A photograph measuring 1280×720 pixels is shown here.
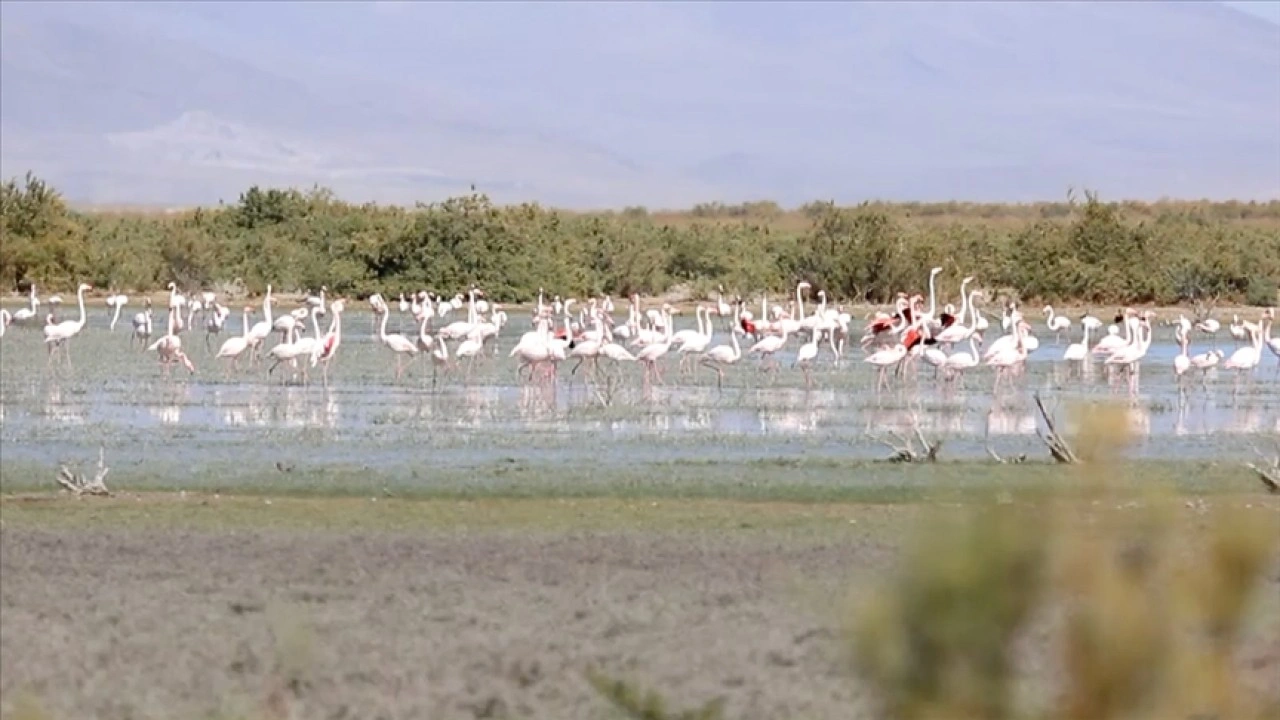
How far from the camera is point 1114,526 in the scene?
2824 mm

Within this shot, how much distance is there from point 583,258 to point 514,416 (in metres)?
35.9

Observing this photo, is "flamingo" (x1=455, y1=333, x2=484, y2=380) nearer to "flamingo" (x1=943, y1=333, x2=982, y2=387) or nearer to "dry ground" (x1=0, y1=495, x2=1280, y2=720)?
"flamingo" (x1=943, y1=333, x2=982, y2=387)

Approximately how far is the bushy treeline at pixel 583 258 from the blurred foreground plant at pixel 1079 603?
51.6 metres

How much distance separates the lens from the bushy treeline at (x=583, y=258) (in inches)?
2162

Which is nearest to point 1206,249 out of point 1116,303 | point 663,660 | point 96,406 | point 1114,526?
point 1116,303

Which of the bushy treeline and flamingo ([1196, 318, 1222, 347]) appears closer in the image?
flamingo ([1196, 318, 1222, 347])

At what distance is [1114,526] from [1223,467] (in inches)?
670

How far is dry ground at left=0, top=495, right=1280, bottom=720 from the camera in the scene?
9.38m

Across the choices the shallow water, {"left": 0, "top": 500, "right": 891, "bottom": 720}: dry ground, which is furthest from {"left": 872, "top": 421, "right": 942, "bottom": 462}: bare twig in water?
{"left": 0, "top": 500, "right": 891, "bottom": 720}: dry ground

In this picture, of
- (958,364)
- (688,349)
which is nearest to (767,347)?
(688,349)

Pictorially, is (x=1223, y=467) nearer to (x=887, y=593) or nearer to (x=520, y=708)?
(x=520, y=708)

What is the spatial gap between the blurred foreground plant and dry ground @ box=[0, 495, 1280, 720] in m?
3.57

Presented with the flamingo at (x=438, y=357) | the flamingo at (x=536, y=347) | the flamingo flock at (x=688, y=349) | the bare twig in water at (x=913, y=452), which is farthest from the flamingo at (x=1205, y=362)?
the bare twig in water at (x=913, y=452)

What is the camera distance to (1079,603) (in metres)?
2.96
